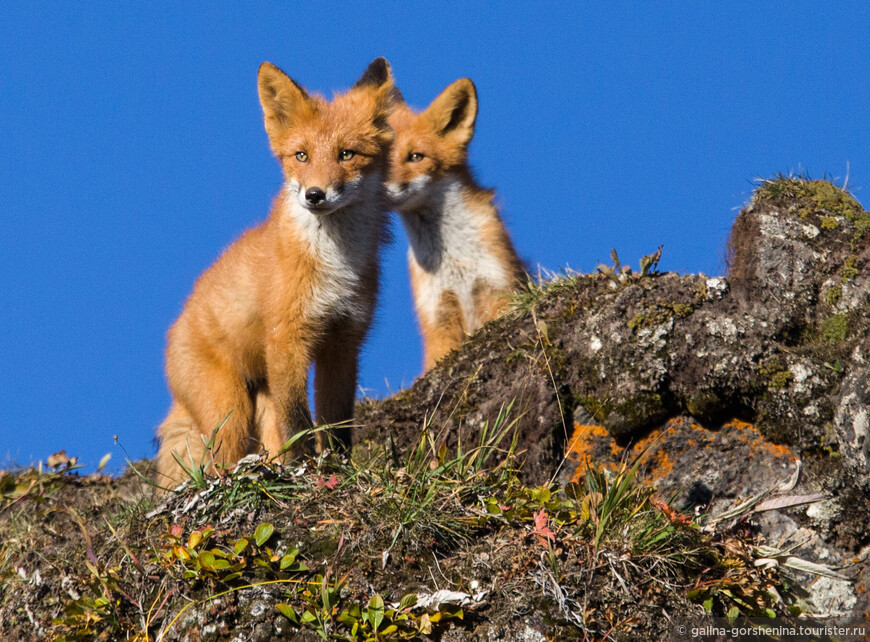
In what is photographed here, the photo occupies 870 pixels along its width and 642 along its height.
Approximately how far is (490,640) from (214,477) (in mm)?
1770

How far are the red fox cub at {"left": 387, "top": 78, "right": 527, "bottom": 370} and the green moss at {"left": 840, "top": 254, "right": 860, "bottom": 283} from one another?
303 centimetres

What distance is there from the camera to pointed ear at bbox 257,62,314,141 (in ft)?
19.2

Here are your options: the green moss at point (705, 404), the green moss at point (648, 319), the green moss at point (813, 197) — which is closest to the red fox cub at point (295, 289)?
the green moss at point (648, 319)

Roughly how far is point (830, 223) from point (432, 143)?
405 centimetres

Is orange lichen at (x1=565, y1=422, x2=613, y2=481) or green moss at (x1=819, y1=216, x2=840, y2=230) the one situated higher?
green moss at (x1=819, y1=216, x2=840, y2=230)

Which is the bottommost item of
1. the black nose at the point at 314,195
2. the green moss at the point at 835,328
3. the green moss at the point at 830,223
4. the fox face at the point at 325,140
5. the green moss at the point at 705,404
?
the green moss at the point at 705,404

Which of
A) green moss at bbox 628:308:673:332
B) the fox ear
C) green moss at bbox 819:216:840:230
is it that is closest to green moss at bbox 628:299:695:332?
green moss at bbox 628:308:673:332

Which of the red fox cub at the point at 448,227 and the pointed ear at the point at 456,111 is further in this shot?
the pointed ear at the point at 456,111

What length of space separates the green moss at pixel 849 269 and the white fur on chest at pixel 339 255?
10.7 ft

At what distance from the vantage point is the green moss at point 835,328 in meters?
5.66

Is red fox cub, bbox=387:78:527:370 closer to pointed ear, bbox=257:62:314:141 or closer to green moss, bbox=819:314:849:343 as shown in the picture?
pointed ear, bbox=257:62:314:141

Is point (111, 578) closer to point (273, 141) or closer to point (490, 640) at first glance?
point (490, 640)

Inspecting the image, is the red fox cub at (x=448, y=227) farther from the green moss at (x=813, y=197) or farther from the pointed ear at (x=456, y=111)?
the green moss at (x=813, y=197)

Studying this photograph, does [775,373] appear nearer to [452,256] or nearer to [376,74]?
[376,74]
